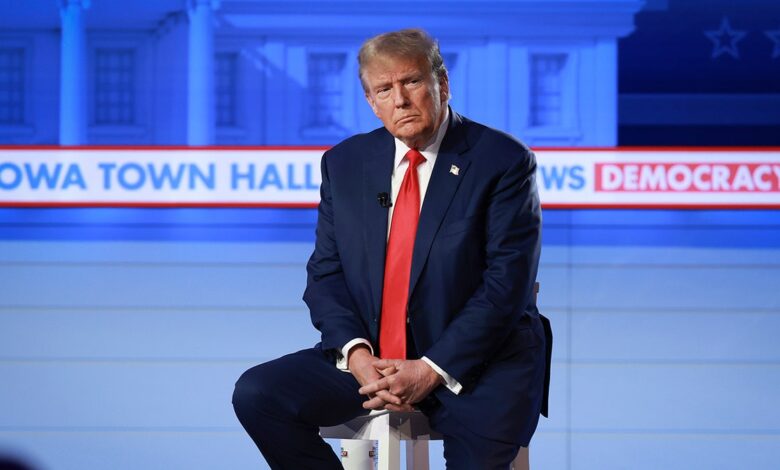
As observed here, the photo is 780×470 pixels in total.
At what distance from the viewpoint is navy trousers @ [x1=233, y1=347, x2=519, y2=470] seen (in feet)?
5.47

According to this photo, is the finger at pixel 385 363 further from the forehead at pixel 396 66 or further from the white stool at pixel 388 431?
the forehead at pixel 396 66

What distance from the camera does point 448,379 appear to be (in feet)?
5.51

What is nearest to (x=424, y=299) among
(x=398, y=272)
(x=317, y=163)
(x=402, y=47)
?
(x=398, y=272)

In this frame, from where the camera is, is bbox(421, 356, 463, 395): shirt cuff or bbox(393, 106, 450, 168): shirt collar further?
bbox(393, 106, 450, 168): shirt collar

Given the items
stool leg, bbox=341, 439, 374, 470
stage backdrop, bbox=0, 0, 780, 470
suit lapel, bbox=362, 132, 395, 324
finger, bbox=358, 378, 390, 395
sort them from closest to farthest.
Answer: finger, bbox=358, 378, 390, 395 < suit lapel, bbox=362, 132, 395, 324 < stool leg, bbox=341, 439, 374, 470 < stage backdrop, bbox=0, 0, 780, 470

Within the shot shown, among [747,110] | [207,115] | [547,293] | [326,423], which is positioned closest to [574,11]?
[747,110]

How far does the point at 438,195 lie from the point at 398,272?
0.15 metres

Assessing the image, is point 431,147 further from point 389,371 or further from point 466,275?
point 389,371

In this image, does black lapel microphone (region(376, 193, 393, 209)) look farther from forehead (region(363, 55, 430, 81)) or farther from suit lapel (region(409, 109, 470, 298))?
forehead (region(363, 55, 430, 81))

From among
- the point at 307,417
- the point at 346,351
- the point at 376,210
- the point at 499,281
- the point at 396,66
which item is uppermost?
the point at 396,66

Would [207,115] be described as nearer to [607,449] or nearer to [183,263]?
[183,263]

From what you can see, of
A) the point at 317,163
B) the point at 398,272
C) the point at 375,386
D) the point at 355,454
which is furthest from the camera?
the point at 317,163

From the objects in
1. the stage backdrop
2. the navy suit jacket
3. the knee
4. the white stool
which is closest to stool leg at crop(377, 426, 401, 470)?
the white stool

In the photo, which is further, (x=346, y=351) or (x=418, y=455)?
(x=418, y=455)
